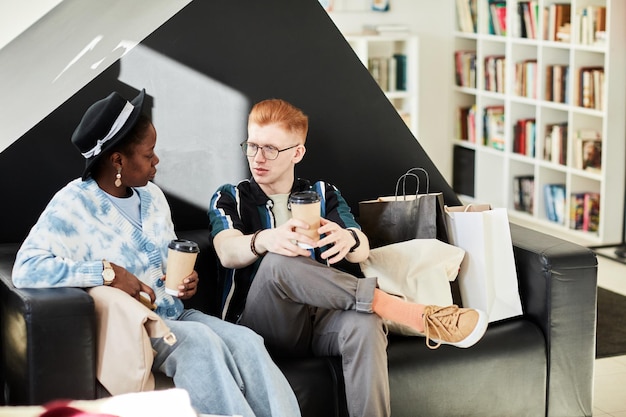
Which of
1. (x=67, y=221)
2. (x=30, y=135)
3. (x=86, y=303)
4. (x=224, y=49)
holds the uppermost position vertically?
(x=224, y=49)

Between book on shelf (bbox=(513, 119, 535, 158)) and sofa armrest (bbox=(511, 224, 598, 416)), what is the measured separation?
3.57 meters

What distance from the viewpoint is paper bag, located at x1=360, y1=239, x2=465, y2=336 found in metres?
3.09

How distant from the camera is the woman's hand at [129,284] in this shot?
2.62m

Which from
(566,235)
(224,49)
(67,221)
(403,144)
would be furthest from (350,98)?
(566,235)

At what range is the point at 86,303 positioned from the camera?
2.46 meters

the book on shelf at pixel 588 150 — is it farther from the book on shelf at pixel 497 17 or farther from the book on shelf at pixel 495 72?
the book on shelf at pixel 497 17

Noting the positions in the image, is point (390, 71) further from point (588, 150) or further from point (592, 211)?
point (592, 211)

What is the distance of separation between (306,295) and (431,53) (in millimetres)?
4906

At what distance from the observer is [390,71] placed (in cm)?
719

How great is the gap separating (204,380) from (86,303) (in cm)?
37

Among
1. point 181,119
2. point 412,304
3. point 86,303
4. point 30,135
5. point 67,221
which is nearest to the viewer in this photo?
point 86,303

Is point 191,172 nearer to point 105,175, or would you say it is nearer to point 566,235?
point 105,175

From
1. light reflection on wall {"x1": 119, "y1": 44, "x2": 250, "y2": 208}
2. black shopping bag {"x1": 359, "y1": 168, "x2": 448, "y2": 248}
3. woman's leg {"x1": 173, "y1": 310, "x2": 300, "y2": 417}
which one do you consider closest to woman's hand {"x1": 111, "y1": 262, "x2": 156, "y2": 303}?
woman's leg {"x1": 173, "y1": 310, "x2": 300, "y2": 417}

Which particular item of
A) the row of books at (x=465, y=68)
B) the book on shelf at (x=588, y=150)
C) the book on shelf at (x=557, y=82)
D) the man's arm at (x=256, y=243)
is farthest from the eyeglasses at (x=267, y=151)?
the row of books at (x=465, y=68)
